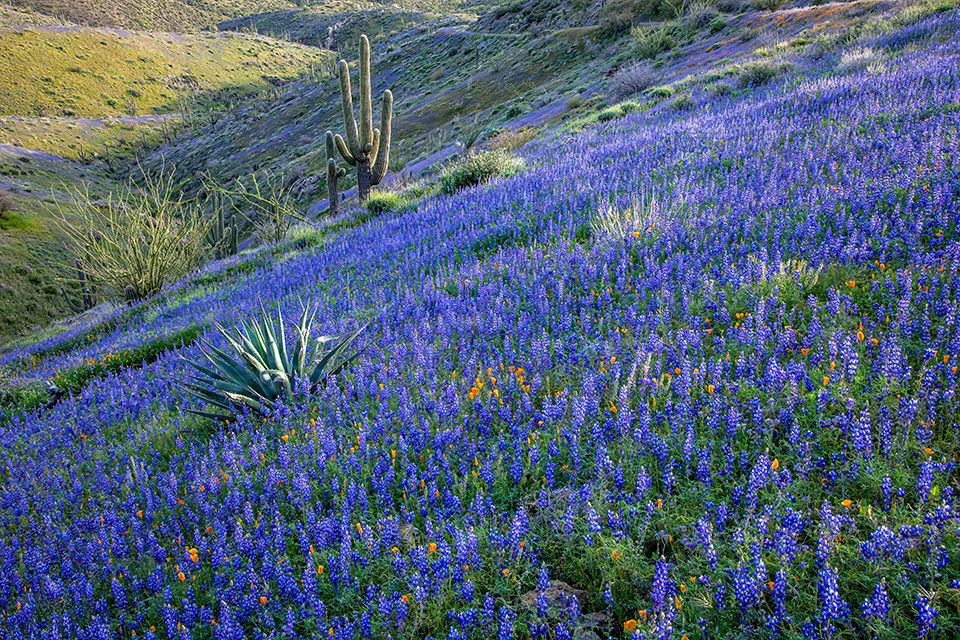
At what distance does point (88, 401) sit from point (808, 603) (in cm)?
682

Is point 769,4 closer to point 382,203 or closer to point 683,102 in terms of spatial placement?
point 683,102

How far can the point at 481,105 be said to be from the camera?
37875mm

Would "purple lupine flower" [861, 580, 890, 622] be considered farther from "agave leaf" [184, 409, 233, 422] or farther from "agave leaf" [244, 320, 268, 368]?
"agave leaf" [244, 320, 268, 368]

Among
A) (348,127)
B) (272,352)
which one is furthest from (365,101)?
(272,352)

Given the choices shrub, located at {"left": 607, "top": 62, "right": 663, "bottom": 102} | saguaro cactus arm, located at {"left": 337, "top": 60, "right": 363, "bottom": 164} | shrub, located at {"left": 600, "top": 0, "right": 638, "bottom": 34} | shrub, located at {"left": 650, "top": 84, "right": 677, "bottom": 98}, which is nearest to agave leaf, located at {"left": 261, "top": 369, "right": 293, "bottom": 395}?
saguaro cactus arm, located at {"left": 337, "top": 60, "right": 363, "bottom": 164}

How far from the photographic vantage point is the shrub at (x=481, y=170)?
11393 mm

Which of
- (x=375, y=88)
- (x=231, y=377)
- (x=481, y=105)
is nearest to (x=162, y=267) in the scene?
(x=231, y=377)

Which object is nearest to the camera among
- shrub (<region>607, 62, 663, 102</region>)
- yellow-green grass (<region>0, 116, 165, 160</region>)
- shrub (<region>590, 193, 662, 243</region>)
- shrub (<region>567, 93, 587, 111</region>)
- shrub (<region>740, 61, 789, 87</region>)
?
shrub (<region>590, 193, 662, 243</region>)

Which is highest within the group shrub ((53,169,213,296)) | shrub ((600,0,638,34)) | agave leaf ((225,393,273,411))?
shrub ((600,0,638,34))

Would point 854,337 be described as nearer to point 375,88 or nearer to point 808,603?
point 808,603

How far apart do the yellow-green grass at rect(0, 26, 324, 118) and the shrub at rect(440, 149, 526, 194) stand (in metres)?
124

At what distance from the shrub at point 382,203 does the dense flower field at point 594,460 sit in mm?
7947

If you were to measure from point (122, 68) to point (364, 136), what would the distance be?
145 m

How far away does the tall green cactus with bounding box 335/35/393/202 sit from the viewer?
Result: 16.1 m
